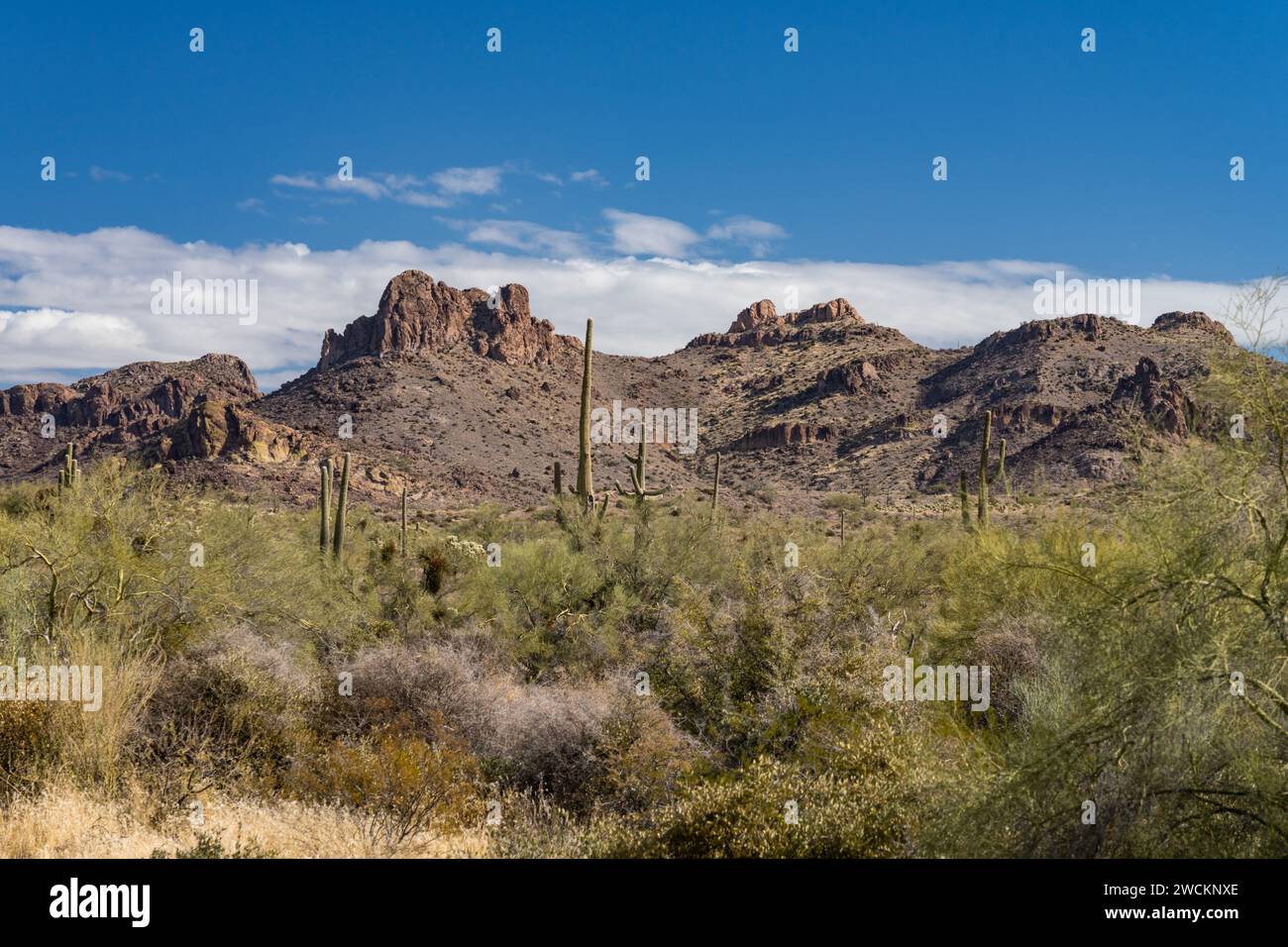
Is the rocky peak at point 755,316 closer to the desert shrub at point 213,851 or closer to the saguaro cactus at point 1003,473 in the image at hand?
the saguaro cactus at point 1003,473

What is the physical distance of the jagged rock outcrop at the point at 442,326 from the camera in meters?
93.0

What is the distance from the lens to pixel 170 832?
8.06 metres

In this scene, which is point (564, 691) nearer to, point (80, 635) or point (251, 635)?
point (251, 635)

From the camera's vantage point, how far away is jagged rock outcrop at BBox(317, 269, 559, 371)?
93000mm

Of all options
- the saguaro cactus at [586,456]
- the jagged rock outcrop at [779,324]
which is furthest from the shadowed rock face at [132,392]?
the saguaro cactus at [586,456]

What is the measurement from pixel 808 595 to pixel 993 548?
4.60 m

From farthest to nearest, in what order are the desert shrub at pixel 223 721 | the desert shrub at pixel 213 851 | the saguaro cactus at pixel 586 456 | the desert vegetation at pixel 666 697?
the saguaro cactus at pixel 586 456 < the desert shrub at pixel 223 721 < the desert shrub at pixel 213 851 < the desert vegetation at pixel 666 697

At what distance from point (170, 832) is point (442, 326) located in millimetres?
90895

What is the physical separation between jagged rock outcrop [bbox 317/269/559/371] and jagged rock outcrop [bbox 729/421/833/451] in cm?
3019

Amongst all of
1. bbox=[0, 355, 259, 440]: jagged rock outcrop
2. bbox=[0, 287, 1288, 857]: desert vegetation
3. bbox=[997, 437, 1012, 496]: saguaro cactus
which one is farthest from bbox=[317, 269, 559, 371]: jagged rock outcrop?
bbox=[0, 287, 1288, 857]: desert vegetation

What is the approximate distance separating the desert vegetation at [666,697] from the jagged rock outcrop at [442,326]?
77043 millimetres

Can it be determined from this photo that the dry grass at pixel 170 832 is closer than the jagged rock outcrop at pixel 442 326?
Yes
